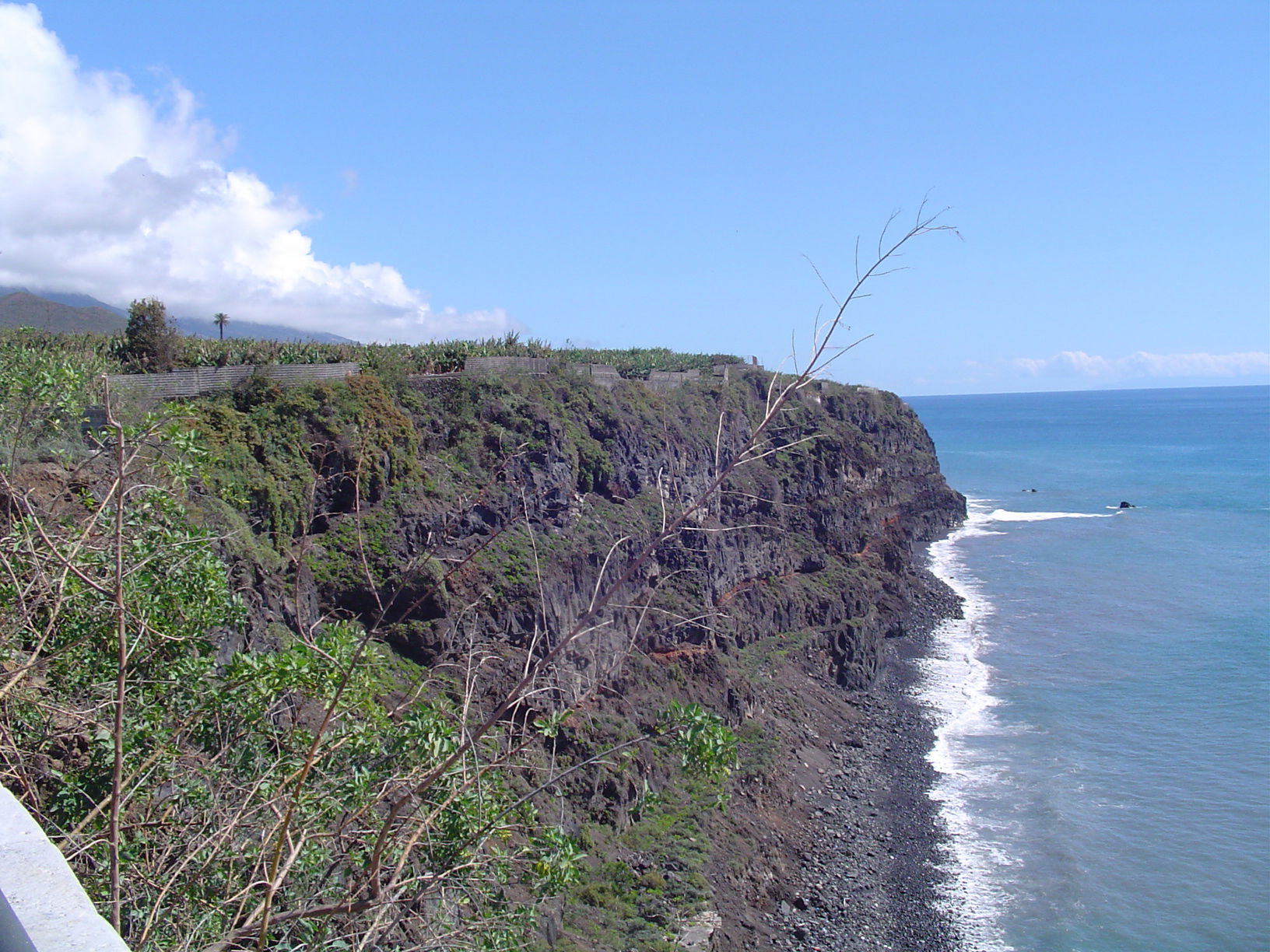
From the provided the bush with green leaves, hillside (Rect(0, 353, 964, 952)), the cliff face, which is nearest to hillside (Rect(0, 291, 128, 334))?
hillside (Rect(0, 353, 964, 952))

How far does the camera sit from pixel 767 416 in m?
4.23

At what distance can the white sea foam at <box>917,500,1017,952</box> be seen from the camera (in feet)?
66.5

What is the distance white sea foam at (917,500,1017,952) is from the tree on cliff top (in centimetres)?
2347

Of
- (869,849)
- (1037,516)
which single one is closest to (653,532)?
(869,849)

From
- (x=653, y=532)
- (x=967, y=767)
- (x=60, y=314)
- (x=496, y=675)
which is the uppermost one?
(x=60, y=314)

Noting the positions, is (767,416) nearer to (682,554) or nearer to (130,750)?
(130,750)

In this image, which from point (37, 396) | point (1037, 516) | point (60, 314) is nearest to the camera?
point (37, 396)

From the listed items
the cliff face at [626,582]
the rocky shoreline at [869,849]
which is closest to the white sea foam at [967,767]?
the rocky shoreline at [869,849]

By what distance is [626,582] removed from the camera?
11727mm

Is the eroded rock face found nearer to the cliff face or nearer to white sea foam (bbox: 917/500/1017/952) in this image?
the cliff face

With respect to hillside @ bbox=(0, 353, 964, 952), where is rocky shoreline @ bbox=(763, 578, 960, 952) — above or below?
below

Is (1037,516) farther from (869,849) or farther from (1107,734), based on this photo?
(869,849)

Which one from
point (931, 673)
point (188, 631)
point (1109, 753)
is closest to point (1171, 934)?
point (1109, 753)

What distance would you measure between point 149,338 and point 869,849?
22672mm
